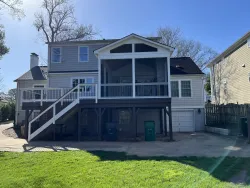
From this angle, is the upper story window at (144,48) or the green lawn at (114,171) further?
the upper story window at (144,48)

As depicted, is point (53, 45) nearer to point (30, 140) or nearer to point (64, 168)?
point (30, 140)

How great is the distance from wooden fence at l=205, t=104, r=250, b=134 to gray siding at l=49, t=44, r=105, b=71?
10380 millimetres

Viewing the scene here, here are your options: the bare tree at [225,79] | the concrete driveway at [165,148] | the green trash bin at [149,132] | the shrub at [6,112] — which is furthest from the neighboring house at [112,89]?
the shrub at [6,112]

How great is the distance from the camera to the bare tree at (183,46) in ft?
111

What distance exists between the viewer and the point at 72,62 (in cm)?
1775

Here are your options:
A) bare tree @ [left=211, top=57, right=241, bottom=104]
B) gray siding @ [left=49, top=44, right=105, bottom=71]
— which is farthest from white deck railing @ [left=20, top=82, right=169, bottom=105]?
bare tree @ [left=211, top=57, right=241, bottom=104]

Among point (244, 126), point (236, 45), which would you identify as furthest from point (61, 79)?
point (236, 45)

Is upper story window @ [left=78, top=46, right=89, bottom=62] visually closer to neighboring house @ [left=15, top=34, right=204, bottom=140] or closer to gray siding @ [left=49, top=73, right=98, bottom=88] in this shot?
neighboring house @ [left=15, top=34, right=204, bottom=140]

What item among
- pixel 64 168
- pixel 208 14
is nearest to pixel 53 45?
pixel 208 14

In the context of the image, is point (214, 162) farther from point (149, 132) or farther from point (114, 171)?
point (149, 132)

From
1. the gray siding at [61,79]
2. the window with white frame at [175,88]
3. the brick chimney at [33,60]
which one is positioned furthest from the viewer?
the brick chimney at [33,60]

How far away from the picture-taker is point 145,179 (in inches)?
210

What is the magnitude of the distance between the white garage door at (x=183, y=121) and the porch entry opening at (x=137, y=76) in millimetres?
3620

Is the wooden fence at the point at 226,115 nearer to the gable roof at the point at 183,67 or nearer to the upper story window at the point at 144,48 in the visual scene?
the gable roof at the point at 183,67
